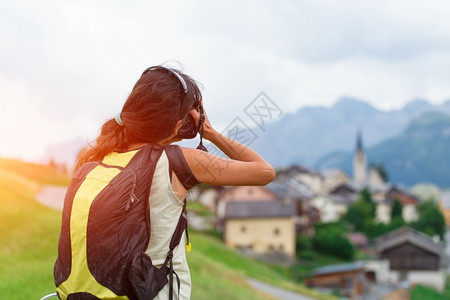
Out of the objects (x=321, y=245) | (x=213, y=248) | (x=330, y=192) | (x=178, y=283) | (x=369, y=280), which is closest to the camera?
(x=178, y=283)

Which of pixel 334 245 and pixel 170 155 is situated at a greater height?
pixel 170 155

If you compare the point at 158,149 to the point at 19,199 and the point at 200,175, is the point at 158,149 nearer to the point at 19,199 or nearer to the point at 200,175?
the point at 200,175

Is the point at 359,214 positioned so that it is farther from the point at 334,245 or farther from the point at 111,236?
the point at 111,236

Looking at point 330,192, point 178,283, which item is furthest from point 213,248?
point 330,192

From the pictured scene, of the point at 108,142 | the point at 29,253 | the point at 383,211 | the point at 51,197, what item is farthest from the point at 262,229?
the point at 108,142

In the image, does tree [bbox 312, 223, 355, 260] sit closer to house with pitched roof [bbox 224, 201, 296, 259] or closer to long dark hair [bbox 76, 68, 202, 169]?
house with pitched roof [bbox 224, 201, 296, 259]

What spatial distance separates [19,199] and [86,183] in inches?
551

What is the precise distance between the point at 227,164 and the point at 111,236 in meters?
0.50

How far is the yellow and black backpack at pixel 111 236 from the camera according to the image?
73.0 inches

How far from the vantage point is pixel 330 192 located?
7812 centimetres

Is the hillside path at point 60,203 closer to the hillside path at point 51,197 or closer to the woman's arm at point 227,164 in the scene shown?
the hillside path at point 51,197

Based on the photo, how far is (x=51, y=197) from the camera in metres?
19.9

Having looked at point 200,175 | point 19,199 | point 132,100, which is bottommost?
point 19,199

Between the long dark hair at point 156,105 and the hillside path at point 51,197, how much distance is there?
16.4m
